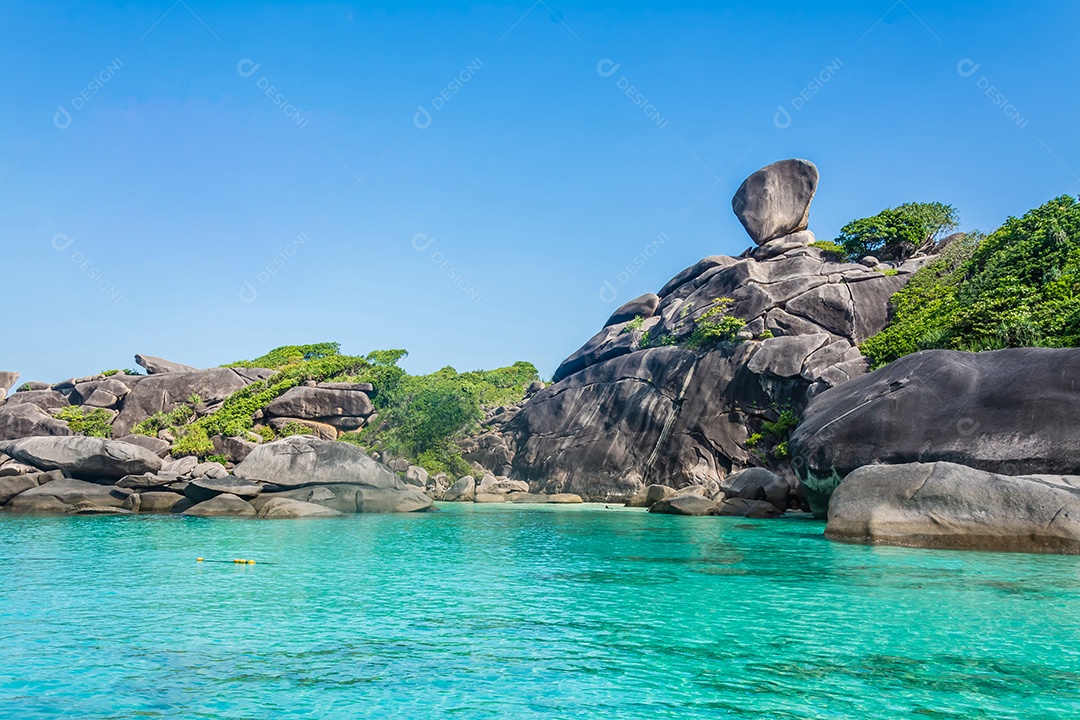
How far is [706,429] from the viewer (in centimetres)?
3650

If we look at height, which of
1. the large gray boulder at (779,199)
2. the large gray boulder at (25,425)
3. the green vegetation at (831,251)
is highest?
the large gray boulder at (779,199)

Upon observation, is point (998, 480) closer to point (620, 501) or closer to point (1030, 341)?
point (1030, 341)

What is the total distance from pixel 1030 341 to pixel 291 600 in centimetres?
2227

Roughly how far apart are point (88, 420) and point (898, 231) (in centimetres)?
4992

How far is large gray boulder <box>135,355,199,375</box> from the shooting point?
52312 mm

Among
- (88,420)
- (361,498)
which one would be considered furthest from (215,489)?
(88,420)

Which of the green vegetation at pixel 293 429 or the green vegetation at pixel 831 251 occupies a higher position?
the green vegetation at pixel 831 251

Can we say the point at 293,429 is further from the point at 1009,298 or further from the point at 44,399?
the point at 1009,298

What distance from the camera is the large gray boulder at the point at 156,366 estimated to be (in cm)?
5231

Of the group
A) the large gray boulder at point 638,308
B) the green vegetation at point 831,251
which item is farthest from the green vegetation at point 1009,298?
the large gray boulder at point 638,308

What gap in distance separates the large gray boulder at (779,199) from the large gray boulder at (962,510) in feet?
113

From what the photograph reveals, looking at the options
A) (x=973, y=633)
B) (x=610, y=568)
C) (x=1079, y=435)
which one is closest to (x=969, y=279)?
(x=1079, y=435)

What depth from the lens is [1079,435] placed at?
15.5 m

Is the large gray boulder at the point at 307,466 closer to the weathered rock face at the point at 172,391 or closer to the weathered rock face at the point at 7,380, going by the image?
the weathered rock face at the point at 172,391
